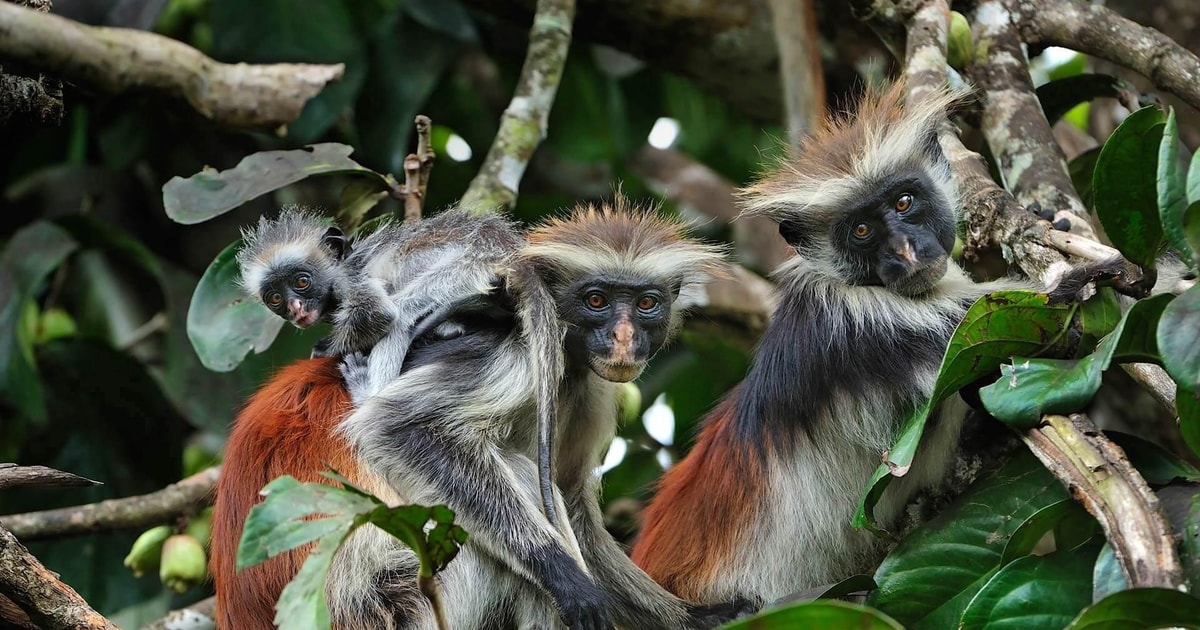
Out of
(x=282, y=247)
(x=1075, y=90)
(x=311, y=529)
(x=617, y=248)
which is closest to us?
(x=311, y=529)

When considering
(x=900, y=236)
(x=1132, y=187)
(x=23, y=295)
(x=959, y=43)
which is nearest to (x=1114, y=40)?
(x=959, y=43)

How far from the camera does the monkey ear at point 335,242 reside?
4801 mm

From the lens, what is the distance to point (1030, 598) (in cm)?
291

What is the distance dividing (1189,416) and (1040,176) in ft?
5.32

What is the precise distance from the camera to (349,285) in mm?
4457

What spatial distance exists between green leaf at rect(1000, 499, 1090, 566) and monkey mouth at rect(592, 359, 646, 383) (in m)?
1.35

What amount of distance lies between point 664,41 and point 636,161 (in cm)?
183

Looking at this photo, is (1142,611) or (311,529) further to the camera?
(311,529)

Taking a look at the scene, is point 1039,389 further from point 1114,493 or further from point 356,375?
point 356,375

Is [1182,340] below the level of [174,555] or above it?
above

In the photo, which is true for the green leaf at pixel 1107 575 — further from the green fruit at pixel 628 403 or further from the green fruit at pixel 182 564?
the green fruit at pixel 182 564

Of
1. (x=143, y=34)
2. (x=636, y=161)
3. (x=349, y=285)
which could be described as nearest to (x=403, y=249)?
(x=349, y=285)

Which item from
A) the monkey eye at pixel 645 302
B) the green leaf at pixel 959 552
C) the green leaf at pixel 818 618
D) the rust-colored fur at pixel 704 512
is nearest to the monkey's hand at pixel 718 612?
the rust-colored fur at pixel 704 512

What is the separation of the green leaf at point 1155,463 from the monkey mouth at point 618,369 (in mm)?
1472
